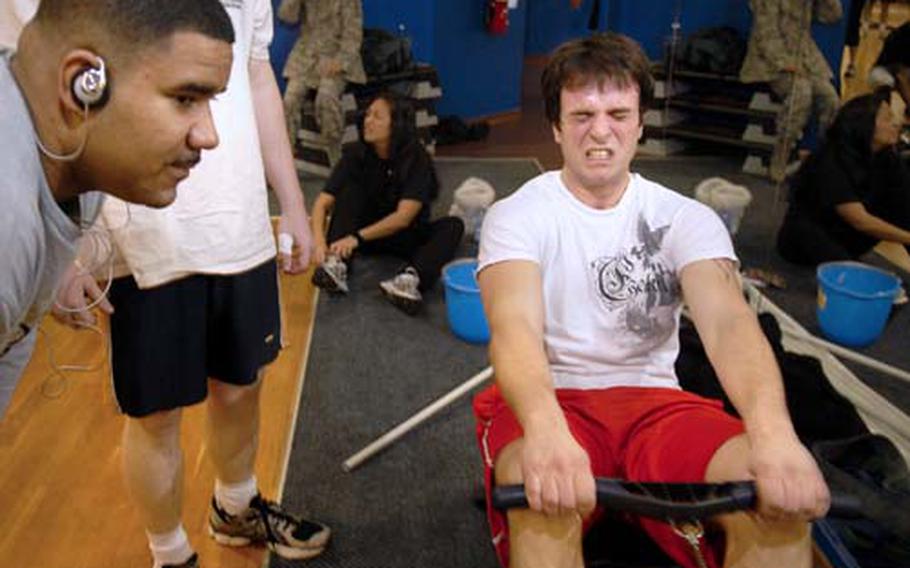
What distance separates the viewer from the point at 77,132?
709mm

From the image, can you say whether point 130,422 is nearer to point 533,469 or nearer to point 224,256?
point 224,256

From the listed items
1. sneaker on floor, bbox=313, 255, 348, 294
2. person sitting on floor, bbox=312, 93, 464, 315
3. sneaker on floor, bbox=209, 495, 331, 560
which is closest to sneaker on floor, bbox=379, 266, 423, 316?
person sitting on floor, bbox=312, 93, 464, 315

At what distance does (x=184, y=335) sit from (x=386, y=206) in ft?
6.77

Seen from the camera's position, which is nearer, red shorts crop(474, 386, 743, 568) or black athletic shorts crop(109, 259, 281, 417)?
red shorts crop(474, 386, 743, 568)

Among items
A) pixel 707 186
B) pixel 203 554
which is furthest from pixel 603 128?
pixel 707 186

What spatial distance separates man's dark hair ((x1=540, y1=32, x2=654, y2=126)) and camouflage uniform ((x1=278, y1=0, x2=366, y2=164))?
3.47 meters

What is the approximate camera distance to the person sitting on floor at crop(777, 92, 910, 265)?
249 cm

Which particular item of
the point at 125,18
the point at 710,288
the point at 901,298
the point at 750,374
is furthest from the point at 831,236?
the point at 125,18

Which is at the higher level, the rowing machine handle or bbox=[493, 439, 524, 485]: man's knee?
the rowing machine handle

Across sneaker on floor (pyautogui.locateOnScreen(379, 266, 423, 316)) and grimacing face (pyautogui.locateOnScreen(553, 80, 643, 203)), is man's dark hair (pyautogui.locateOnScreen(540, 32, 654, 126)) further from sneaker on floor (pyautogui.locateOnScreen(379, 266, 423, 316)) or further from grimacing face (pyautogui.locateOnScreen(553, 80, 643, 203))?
sneaker on floor (pyautogui.locateOnScreen(379, 266, 423, 316))

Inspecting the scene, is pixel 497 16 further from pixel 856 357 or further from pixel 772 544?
pixel 772 544


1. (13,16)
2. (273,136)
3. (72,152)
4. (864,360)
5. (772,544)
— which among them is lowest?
(864,360)

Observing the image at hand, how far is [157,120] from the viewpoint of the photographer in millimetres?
745

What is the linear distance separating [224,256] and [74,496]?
38.8 inches
